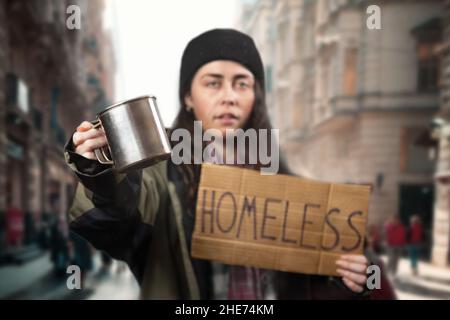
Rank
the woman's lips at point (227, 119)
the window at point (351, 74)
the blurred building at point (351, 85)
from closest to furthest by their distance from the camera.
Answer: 1. the woman's lips at point (227, 119)
2. the blurred building at point (351, 85)
3. the window at point (351, 74)

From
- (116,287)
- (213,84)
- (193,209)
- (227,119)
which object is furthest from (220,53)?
(116,287)

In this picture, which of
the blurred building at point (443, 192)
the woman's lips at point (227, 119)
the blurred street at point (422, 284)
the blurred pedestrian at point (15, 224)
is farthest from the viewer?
the blurred pedestrian at point (15, 224)

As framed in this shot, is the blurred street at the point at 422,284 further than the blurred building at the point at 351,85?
Yes

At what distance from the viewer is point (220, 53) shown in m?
1.52

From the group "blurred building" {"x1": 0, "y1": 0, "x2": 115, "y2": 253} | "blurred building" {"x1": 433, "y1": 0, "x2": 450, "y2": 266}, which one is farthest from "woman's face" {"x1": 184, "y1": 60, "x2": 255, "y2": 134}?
"blurred building" {"x1": 433, "y1": 0, "x2": 450, "y2": 266}

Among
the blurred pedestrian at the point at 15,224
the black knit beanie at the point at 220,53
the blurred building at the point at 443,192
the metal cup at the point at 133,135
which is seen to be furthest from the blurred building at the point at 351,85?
the blurred pedestrian at the point at 15,224

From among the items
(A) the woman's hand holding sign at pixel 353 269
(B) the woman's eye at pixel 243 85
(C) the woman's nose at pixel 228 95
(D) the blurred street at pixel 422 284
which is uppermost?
(B) the woman's eye at pixel 243 85

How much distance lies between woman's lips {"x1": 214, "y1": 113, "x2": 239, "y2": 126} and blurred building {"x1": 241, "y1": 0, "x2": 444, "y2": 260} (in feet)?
0.79

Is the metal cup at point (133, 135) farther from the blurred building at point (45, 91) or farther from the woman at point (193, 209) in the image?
the blurred building at point (45, 91)

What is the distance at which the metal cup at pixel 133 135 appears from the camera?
3.71 feet

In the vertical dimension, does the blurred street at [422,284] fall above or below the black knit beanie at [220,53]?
below

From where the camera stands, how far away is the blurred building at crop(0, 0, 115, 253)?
1.94 m

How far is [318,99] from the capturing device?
207 cm

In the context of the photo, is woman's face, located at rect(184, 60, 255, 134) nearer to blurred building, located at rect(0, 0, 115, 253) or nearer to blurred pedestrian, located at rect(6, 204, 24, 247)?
blurred building, located at rect(0, 0, 115, 253)
